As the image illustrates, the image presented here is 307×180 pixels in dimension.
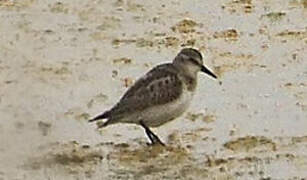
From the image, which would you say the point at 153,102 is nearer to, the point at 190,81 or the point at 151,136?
the point at 151,136

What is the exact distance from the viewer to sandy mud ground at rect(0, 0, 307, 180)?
27.2ft

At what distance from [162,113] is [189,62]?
57cm

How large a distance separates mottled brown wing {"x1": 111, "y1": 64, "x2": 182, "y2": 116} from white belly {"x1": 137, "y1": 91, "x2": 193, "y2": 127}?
0.12ft

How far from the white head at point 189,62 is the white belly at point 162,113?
14.9 inches

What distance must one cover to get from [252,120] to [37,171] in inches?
71.7

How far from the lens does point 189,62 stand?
914cm

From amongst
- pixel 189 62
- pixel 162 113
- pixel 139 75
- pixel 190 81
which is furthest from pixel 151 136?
pixel 139 75

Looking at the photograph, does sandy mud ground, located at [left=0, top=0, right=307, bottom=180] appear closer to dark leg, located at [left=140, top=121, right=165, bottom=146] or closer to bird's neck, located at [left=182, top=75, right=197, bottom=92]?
dark leg, located at [left=140, top=121, right=165, bottom=146]

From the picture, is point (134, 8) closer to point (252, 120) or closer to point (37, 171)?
point (252, 120)

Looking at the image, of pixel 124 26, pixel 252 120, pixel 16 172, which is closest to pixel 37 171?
pixel 16 172

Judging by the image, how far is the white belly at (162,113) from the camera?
8711mm

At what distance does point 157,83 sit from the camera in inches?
348

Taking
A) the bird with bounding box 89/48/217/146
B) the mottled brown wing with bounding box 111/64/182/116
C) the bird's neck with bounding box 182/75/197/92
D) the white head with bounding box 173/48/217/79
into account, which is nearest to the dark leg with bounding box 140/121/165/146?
the bird with bounding box 89/48/217/146

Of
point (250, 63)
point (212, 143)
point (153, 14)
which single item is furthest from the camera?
point (153, 14)
